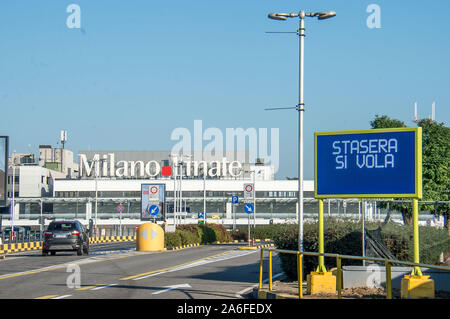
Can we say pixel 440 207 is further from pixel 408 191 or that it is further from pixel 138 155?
pixel 138 155

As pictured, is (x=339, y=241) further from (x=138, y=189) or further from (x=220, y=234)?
(x=138, y=189)

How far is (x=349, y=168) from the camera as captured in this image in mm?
→ 16141

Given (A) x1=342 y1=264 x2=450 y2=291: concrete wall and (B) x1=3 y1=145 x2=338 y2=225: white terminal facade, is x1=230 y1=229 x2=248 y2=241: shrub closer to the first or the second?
(B) x1=3 y1=145 x2=338 y2=225: white terminal facade

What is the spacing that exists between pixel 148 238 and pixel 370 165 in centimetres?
2561

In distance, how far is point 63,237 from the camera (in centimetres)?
3394

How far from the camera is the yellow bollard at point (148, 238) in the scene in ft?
130

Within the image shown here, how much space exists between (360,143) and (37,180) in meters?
105

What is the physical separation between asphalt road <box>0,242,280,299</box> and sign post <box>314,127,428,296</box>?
3.56m

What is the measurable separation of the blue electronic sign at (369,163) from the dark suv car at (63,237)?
65.8ft

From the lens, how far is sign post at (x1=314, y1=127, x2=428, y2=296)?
15.2 metres

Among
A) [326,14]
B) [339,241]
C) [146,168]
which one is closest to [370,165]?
[339,241]

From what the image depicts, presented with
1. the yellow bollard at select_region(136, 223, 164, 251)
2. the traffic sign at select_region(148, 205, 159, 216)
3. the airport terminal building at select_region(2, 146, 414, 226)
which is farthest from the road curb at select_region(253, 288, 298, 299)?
the airport terminal building at select_region(2, 146, 414, 226)

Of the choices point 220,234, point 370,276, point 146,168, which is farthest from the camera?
point 146,168
